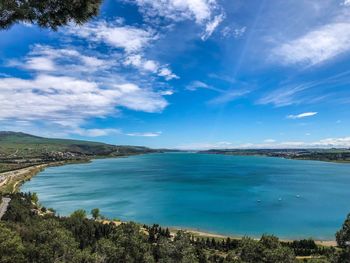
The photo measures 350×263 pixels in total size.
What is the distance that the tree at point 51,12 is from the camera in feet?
22.5

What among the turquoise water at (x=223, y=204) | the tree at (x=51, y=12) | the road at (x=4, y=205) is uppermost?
the tree at (x=51, y=12)

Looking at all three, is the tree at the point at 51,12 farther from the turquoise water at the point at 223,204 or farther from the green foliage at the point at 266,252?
the turquoise water at the point at 223,204

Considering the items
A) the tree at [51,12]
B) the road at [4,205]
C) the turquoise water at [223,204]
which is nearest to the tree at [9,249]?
the tree at [51,12]

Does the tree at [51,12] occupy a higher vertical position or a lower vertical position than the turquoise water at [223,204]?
higher

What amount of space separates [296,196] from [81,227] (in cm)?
6487

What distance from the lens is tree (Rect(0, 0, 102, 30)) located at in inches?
271

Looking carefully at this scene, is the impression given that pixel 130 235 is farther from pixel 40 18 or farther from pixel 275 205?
pixel 275 205

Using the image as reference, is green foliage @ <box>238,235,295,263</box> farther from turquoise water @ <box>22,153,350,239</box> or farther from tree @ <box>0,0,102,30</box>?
turquoise water @ <box>22,153,350,239</box>

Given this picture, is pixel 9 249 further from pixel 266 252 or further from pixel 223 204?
pixel 223 204

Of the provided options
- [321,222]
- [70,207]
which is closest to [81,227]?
[70,207]

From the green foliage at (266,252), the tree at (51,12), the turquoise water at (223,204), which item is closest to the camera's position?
the tree at (51,12)

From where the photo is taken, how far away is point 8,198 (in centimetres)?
6319

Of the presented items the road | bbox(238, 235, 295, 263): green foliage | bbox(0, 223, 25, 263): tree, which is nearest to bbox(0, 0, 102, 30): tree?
bbox(0, 223, 25, 263): tree

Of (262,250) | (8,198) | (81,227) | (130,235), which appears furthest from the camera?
(8,198)
